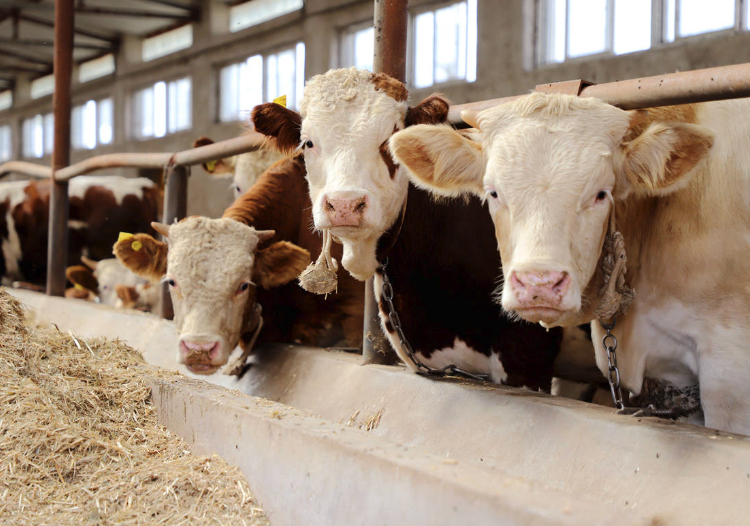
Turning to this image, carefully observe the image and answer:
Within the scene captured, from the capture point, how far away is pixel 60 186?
6398mm

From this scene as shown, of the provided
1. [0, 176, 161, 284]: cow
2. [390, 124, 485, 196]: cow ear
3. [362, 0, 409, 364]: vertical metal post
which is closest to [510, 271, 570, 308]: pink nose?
[390, 124, 485, 196]: cow ear

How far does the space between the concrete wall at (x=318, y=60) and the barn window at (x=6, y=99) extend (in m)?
5.34

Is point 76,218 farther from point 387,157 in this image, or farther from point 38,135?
point 38,135

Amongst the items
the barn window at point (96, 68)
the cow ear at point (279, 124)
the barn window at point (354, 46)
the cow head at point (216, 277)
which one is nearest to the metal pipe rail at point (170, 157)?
the cow ear at point (279, 124)

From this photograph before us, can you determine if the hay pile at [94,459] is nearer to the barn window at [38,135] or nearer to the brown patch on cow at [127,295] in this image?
the brown patch on cow at [127,295]

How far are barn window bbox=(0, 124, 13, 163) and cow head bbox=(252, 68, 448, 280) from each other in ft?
82.7

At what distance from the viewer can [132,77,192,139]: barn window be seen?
1706cm

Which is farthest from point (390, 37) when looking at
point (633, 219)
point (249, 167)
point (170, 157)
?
point (249, 167)

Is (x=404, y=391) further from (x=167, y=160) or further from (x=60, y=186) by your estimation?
(x=60, y=186)

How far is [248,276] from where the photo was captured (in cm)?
381

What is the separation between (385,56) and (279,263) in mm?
1264

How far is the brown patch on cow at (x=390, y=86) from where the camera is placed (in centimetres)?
291

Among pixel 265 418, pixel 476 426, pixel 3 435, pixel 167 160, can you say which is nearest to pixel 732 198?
pixel 476 426

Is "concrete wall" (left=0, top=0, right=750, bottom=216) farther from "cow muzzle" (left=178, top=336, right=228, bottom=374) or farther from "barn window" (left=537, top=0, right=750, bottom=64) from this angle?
"cow muzzle" (left=178, top=336, right=228, bottom=374)
